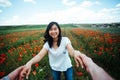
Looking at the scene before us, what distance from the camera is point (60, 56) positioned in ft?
5.90

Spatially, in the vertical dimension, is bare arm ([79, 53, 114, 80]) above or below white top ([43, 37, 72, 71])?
above

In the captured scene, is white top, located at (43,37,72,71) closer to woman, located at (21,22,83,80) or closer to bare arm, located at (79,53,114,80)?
woman, located at (21,22,83,80)

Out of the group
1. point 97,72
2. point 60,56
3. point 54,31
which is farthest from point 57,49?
point 97,72

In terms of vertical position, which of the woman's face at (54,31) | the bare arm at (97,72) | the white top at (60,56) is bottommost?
the white top at (60,56)

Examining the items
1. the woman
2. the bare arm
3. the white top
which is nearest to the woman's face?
the woman

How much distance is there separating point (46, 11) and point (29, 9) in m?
0.66

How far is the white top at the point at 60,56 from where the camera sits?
5.71ft

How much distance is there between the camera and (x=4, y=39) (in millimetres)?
4984

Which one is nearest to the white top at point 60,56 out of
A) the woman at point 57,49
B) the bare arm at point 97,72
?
the woman at point 57,49

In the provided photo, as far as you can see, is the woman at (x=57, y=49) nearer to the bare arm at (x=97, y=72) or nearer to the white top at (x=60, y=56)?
the white top at (x=60, y=56)

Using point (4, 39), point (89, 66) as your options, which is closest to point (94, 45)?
point (4, 39)

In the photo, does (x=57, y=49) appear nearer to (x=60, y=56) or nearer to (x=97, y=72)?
(x=60, y=56)

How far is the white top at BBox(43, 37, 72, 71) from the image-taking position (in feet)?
5.71

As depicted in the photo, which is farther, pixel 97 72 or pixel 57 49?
pixel 57 49
